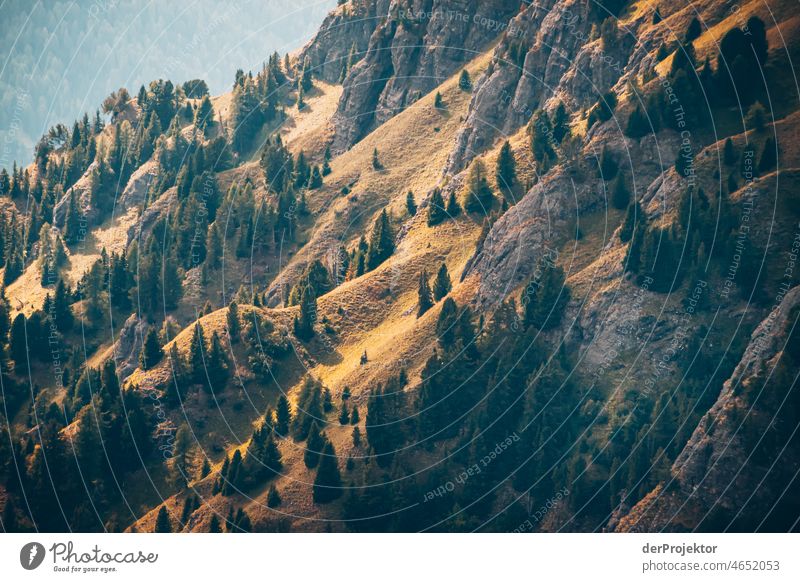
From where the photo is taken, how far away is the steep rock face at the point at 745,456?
17049 centimetres

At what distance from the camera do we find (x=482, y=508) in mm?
199250

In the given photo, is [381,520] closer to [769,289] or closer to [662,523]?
[662,523]

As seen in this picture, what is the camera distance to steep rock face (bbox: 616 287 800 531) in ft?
559

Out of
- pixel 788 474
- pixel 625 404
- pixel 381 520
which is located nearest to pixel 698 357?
pixel 625 404
